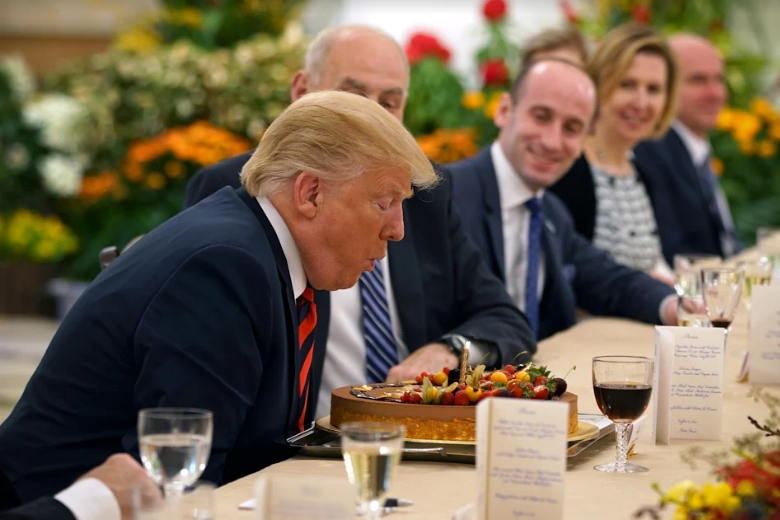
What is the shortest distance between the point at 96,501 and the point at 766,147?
6207mm

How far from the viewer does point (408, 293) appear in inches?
117

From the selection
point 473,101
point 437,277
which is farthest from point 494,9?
point 437,277

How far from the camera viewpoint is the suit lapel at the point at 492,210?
3.67 metres

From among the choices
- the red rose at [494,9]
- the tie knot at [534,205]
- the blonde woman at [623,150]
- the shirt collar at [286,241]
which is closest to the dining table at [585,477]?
the shirt collar at [286,241]

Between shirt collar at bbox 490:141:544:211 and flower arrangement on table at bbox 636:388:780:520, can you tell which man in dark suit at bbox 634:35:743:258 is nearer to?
shirt collar at bbox 490:141:544:211

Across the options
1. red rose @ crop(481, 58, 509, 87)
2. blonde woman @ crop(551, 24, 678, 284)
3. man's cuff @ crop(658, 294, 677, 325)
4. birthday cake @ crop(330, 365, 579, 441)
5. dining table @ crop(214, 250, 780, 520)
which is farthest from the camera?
→ red rose @ crop(481, 58, 509, 87)

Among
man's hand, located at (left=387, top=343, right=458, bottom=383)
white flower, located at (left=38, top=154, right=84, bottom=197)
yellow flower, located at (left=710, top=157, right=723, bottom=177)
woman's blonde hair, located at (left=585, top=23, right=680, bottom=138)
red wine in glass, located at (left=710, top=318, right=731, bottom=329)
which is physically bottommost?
man's hand, located at (left=387, top=343, right=458, bottom=383)

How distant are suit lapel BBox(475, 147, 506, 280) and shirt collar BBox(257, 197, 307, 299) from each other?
161 cm

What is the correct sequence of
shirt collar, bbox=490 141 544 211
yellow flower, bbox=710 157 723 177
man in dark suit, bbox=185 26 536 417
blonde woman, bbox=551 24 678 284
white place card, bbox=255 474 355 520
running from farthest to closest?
yellow flower, bbox=710 157 723 177 < blonde woman, bbox=551 24 678 284 < shirt collar, bbox=490 141 544 211 < man in dark suit, bbox=185 26 536 417 < white place card, bbox=255 474 355 520

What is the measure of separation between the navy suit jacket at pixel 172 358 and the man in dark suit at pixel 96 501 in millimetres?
338

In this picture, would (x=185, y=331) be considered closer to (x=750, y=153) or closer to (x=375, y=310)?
(x=375, y=310)

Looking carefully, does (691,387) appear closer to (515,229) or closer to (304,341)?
(304,341)

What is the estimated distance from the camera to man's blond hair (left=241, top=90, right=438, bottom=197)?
2.04 metres

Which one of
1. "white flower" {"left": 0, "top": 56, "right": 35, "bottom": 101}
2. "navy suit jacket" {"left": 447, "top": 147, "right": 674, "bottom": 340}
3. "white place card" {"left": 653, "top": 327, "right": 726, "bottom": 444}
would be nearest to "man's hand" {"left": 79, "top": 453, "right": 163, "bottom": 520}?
"white place card" {"left": 653, "top": 327, "right": 726, "bottom": 444}
